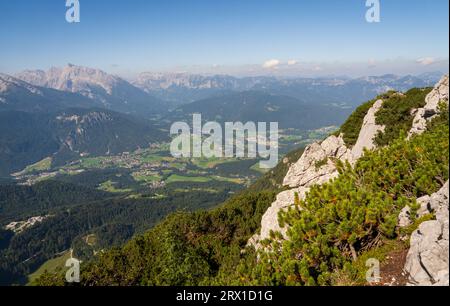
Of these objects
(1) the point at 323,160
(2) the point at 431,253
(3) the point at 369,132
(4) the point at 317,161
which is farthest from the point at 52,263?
(2) the point at 431,253

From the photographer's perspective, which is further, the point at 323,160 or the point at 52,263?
the point at 52,263

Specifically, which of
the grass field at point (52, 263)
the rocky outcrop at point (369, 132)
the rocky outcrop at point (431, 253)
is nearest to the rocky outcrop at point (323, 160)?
the rocky outcrop at point (369, 132)

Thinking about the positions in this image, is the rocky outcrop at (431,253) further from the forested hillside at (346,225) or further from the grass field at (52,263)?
the grass field at (52,263)

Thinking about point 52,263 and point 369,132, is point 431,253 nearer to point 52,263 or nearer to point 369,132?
point 369,132

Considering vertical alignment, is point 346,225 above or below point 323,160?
above
